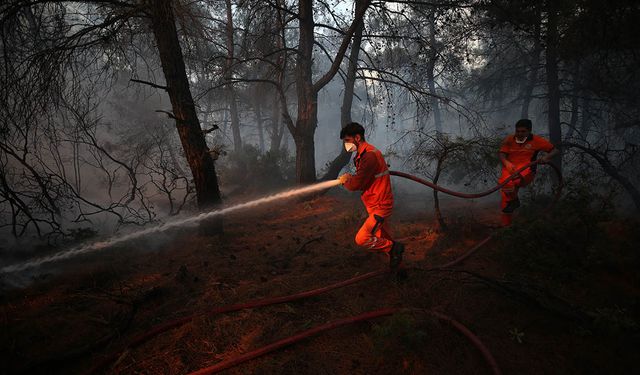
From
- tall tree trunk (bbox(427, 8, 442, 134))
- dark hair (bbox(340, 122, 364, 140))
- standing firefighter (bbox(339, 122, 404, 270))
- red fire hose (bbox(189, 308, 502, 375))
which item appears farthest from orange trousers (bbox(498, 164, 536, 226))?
red fire hose (bbox(189, 308, 502, 375))

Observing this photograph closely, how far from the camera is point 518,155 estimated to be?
5.63 m

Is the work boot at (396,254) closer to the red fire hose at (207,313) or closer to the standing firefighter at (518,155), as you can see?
the red fire hose at (207,313)

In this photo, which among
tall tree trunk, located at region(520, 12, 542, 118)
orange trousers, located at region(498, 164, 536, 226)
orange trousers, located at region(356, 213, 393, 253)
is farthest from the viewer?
→ tall tree trunk, located at region(520, 12, 542, 118)

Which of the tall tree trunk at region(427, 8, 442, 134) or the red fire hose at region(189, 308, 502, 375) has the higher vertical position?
the tall tree trunk at region(427, 8, 442, 134)

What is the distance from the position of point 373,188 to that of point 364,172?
0.32 meters

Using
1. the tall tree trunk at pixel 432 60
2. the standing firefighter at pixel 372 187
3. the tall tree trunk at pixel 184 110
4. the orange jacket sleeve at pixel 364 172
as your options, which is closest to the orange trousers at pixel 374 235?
the standing firefighter at pixel 372 187

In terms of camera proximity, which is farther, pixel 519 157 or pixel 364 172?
pixel 519 157

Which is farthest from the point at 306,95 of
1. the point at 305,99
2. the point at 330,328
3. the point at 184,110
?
the point at 330,328

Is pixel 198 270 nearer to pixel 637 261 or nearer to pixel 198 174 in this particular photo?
pixel 198 174

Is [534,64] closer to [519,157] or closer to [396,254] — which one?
[519,157]

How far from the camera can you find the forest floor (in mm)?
2760

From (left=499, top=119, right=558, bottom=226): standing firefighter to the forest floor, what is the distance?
99 cm

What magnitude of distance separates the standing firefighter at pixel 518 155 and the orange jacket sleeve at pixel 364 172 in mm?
3258

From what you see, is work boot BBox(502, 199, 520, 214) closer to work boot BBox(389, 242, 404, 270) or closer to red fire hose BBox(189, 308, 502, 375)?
work boot BBox(389, 242, 404, 270)
